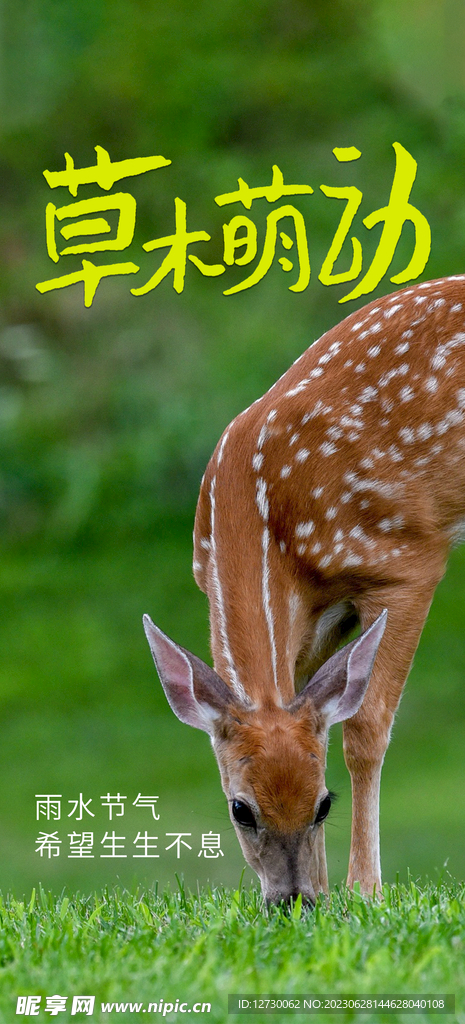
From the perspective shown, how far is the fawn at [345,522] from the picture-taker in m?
4.83

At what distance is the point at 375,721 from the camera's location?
5.00 m

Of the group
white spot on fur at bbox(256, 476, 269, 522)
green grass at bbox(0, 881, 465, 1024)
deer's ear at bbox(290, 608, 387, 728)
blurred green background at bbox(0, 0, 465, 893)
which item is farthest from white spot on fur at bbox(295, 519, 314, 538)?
blurred green background at bbox(0, 0, 465, 893)

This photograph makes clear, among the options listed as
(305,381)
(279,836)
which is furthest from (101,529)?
(279,836)

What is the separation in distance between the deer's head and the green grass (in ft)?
0.54

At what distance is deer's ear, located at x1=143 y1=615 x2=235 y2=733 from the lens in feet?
14.3

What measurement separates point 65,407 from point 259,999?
11524 mm

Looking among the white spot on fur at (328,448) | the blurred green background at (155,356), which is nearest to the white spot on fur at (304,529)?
the white spot on fur at (328,448)

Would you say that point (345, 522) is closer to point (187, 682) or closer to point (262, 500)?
point (262, 500)

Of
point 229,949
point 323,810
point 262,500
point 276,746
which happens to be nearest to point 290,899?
point 323,810

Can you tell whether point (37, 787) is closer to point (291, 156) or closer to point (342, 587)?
point (342, 587)

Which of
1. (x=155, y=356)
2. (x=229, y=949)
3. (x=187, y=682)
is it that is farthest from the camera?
(x=155, y=356)

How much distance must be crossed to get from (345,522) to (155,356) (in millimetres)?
9600

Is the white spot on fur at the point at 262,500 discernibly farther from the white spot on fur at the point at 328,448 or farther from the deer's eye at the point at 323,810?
the deer's eye at the point at 323,810

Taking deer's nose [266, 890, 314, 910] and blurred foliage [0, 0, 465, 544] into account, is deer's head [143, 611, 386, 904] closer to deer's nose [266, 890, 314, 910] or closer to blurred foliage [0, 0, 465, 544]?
deer's nose [266, 890, 314, 910]
